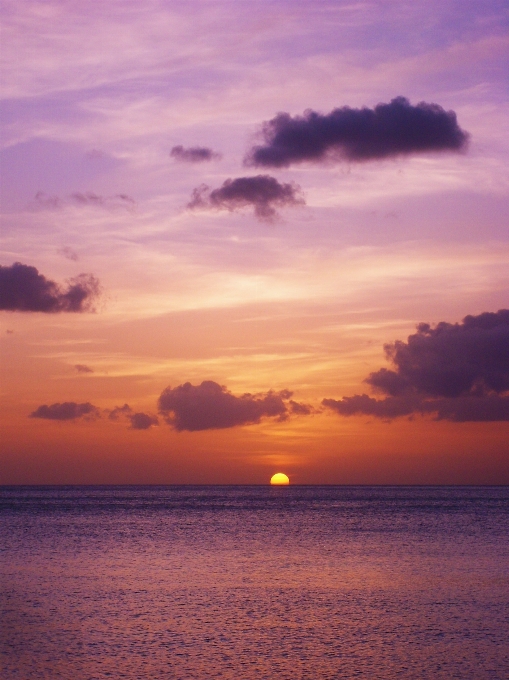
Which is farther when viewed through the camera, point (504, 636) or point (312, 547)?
point (312, 547)

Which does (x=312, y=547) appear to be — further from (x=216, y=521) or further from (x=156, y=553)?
(x=216, y=521)

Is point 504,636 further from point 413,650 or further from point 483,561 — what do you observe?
point 483,561

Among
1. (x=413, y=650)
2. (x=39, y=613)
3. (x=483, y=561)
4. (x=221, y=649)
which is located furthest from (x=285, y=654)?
(x=483, y=561)

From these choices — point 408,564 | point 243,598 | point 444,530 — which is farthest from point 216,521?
point 243,598

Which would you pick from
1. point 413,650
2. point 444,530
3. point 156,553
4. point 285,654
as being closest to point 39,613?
point 285,654

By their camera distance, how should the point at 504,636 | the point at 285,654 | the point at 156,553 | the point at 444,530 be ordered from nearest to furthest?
the point at 285,654 < the point at 504,636 < the point at 156,553 < the point at 444,530

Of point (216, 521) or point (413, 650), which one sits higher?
point (413, 650)

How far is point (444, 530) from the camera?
262 ft

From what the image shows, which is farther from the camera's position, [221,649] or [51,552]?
[51,552]

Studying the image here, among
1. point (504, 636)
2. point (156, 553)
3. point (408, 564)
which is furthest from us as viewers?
point (156, 553)

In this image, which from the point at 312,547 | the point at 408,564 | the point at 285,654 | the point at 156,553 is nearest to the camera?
the point at 285,654

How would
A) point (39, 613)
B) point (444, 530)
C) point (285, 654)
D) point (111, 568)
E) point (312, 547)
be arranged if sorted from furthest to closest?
point (444, 530), point (312, 547), point (111, 568), point (39, 613), point (285, 654)

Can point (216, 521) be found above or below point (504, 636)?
below

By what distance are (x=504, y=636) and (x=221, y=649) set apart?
1054 cm
